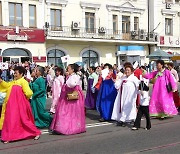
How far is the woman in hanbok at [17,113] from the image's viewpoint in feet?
24.8

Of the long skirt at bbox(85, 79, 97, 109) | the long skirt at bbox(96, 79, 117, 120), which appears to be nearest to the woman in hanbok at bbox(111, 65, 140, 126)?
the long skirt at bbox(96, 79, 117, 120)

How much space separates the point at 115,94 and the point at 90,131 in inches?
69.6

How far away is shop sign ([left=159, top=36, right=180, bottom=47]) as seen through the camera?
36.1m

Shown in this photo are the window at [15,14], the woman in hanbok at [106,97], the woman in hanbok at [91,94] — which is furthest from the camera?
the window at [15,14]

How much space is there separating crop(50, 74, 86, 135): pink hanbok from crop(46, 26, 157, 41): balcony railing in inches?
797

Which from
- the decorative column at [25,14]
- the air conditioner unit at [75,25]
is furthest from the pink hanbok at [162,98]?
the air conditioner unit at [75,25]

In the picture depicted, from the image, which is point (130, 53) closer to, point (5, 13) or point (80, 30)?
point (80, 30)

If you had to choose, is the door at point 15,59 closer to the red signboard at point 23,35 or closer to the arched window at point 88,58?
the red signboard at point 23,35

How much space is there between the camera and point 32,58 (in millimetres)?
27625

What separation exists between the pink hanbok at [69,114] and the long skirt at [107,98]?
6.12 feet

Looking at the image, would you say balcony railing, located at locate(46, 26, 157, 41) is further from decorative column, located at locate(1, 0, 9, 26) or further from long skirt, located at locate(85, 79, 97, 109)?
long skirt, located at locate(85, 79, 97, 109)

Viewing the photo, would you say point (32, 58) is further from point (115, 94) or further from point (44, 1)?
point (115, 94)

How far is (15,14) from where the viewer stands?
27.0 metres

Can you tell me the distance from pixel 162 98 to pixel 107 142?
11.4 feet
